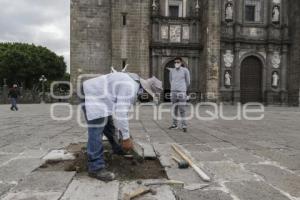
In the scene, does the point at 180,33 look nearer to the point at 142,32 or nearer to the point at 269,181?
the point at 142,32

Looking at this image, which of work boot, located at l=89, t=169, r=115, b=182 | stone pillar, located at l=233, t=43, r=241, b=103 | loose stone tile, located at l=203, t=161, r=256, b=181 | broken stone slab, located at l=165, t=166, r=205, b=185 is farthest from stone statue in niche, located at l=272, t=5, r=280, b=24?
work boot, located at l=89, t=169, r=115, b=182

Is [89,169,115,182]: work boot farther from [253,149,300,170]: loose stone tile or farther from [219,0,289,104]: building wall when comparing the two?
[219,0,289,104]: building wall

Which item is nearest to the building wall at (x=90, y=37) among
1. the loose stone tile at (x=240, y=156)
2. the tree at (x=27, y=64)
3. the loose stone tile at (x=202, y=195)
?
the loose stone tile at (x=240, y=156)

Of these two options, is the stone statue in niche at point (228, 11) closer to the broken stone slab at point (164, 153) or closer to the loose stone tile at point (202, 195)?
the broken stone slab at point (164, 153)

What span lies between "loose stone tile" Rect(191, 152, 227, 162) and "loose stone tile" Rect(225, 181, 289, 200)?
135cm

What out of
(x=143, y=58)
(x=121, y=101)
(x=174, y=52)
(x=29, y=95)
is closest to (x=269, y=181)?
(x=121, y=101)

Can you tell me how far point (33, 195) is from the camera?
364 cm

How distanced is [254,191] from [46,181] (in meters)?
2.10

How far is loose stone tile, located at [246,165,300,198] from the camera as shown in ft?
12.9

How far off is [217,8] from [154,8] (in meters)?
4.33

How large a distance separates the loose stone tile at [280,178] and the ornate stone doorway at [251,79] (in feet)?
82.5

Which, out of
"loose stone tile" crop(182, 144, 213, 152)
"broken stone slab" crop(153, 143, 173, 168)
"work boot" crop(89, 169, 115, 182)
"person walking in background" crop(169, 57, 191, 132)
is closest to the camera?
"work boot" crop(89, 169, 115, 182)

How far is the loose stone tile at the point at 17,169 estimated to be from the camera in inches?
171

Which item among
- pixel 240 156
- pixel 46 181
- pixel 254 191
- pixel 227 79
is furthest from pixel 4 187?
pixel 227 79
